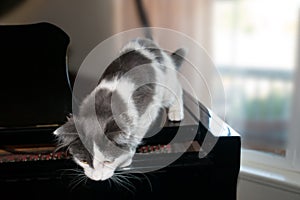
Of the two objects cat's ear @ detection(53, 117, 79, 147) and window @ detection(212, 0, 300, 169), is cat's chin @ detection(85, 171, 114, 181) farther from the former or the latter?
window @ detection(212, 0, 300, 169)

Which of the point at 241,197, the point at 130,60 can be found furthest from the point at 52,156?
the point at 241,197

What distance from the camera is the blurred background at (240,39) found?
61.4 inches

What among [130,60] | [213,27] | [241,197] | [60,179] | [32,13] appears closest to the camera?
[60,179]

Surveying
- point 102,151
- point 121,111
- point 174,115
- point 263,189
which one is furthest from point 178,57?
point 263,189

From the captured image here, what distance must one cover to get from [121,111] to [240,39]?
0.76 meters

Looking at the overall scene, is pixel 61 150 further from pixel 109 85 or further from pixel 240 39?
pixel 240 39

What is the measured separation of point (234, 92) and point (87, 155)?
823 mm

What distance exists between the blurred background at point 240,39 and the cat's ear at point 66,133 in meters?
0.46

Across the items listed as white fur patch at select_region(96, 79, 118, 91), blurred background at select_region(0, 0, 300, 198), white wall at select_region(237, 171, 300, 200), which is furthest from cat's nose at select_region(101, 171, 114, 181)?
white wall at select_region(237, 171, 300, 200)

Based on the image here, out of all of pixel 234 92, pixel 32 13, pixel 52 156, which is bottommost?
pixel 234 92

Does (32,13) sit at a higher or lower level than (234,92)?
higher

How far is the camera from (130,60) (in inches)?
49.4

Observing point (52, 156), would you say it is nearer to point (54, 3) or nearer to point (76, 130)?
point (76, 130)

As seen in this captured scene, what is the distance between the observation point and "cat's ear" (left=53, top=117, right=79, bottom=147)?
3.65 feet
